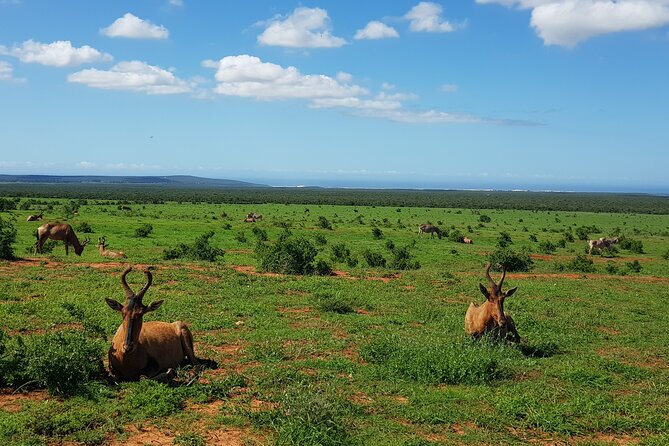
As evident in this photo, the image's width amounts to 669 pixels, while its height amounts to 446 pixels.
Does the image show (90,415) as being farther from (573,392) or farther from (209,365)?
(573,392)

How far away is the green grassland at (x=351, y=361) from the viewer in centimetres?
780

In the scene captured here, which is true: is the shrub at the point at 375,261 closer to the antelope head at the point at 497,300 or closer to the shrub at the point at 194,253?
the shrub at the point at 194,253

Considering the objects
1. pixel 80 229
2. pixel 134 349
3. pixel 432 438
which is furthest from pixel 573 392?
pixel 80 229

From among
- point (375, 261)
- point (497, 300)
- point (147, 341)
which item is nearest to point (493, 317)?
point (497, 300)

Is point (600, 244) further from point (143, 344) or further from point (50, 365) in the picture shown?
point (50, 365)

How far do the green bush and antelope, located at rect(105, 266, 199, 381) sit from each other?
485 millimetres

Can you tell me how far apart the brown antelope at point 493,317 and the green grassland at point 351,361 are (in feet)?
1.43

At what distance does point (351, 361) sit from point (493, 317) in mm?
3357

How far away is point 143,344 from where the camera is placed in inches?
366

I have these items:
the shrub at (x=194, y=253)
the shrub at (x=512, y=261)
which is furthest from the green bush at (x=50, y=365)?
the shrub at (x=512, y=261)

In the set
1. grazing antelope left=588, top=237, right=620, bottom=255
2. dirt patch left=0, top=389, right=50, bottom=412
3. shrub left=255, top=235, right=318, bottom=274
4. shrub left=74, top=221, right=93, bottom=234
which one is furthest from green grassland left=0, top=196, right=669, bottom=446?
shrub left=74, top=221, right=93, bottom=234

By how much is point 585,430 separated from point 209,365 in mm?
6295

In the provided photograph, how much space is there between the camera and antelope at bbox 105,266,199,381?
344 inches

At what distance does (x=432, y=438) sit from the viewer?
7730mm
